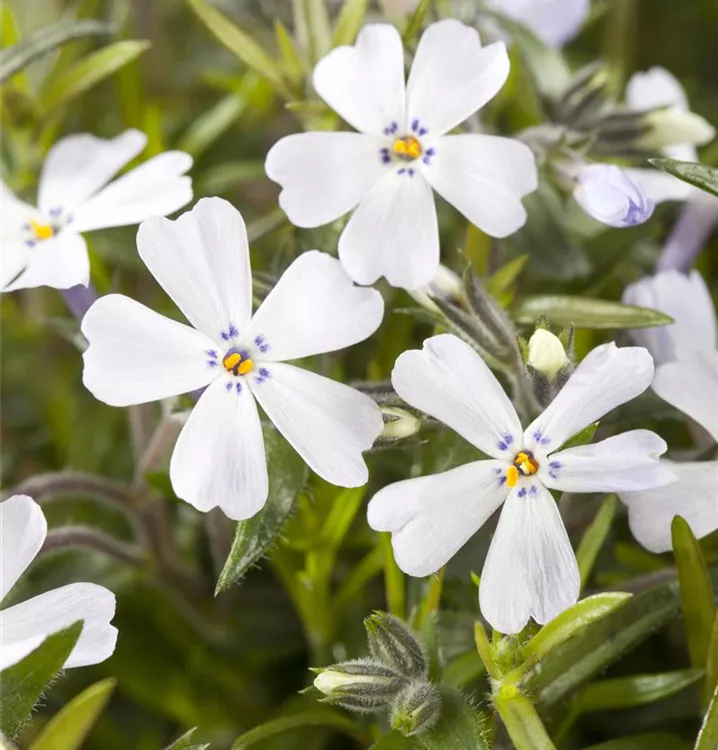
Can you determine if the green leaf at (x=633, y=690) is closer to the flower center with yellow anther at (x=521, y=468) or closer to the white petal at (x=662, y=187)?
the flower center with yellow anther at (x=521, y=468)

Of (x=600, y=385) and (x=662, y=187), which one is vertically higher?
(x=662, y=187)

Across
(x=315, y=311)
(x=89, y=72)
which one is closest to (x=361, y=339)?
(x=315, y=311)

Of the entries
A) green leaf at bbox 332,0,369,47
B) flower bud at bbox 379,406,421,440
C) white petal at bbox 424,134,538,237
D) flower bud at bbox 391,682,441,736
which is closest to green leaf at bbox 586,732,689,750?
flower bud at bbox 391,682,441,736

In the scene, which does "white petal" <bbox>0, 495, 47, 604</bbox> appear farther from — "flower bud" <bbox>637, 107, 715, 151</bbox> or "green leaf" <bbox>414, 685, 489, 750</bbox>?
"flower bud" <bbox>637, 107, 715, 151</bbox>

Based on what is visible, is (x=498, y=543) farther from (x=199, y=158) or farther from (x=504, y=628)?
(x=199, y=158)

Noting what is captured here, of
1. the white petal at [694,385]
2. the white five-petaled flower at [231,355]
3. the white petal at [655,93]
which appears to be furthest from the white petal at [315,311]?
the white petal at [655,93]

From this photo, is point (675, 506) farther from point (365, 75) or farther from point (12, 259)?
point (12, 259)
